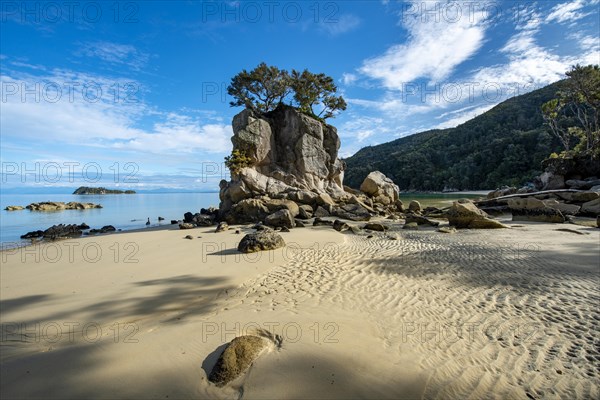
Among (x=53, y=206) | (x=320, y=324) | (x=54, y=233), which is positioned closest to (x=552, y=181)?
(x=320, y=324)

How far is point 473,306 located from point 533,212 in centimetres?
1455

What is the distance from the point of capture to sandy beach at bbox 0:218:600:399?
2949 millimetres

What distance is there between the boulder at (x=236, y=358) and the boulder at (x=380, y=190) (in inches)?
1122

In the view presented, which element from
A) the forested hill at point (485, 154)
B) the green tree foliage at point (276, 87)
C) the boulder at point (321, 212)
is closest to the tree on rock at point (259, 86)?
the green tree foliage at point (276, 87)

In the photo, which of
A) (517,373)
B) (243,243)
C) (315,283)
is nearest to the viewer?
(517,373)

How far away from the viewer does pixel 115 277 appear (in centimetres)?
739

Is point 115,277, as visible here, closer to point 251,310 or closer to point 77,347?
point 77,347

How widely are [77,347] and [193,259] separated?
519 cm

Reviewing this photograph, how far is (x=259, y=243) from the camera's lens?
970 centimetres

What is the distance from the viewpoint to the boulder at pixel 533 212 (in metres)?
14.5

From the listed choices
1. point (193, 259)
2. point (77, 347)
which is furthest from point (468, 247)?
point (77, 347)

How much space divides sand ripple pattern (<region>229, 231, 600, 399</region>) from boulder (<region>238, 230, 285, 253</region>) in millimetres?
1219

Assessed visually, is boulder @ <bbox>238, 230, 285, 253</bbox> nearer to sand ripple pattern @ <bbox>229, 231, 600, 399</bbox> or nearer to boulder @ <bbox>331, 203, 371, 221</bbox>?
sand ripple pattern @ <bbox>229, 231, 600, 399</bbox>

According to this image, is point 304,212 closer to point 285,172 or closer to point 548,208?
point 285,172
